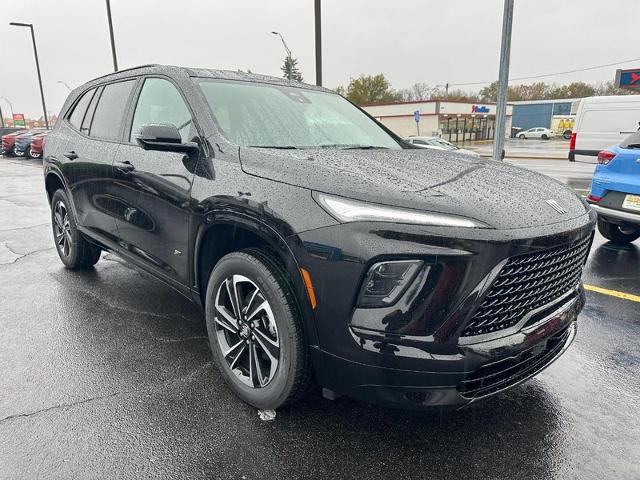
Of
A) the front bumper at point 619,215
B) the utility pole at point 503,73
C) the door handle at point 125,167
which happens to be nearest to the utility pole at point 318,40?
the utility pole at point 503,73

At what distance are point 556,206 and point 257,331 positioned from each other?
1572 mm

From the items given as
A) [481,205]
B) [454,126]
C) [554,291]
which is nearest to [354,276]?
[481,205]

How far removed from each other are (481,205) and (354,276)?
24.0 inches

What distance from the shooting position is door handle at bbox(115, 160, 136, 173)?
10.5ft

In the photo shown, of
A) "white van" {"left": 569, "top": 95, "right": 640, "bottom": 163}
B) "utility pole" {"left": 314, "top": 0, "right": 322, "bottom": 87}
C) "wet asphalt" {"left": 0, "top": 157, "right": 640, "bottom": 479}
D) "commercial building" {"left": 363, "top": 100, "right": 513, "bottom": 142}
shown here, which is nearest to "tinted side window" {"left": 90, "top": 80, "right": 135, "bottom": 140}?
"wet asphalt" {"left": 0, "top": 157, "right": 640, "bottom": 479}

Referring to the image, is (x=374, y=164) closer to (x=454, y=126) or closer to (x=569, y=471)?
(x=569, y=471)

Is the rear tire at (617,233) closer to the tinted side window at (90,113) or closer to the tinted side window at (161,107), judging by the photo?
the tinted side window at (161,107)

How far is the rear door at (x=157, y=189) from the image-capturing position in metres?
2.75

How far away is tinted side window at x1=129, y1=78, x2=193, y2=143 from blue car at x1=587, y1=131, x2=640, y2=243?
4.40 m

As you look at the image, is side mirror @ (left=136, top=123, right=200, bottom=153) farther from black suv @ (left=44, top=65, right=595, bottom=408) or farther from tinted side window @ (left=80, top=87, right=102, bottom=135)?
tinted side window @ (left=80, top=87, right=102, bottom=135)

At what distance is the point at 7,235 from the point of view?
6.67m

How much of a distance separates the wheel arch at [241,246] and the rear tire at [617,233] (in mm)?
5225

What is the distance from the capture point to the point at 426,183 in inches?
81.9

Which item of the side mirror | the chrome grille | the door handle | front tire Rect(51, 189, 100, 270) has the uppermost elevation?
the side mirror
